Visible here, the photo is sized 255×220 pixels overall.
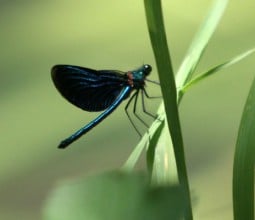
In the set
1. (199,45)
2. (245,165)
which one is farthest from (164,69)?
(199,45)

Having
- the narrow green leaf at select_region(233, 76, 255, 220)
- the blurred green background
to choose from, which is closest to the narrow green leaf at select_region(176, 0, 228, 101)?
the narrow green leaf at select_region(233, 76, 255, 220)

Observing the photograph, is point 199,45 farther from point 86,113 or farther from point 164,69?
point 86,113

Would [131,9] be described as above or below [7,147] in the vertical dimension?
above

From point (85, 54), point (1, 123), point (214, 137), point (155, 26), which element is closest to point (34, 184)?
point (1, 123)

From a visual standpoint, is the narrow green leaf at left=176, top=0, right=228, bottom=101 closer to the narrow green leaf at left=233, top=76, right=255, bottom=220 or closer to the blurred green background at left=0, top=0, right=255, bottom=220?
the narrow green leaf at left=233, top=76, right=255, bottom=220

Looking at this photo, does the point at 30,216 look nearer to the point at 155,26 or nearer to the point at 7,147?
the point at 7,147

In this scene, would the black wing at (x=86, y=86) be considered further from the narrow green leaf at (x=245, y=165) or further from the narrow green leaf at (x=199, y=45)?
Answer: the narrow green leaf at (x=245, y=165)

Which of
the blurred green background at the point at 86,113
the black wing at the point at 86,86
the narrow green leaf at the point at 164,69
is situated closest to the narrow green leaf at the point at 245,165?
the narrow green leaf at the point at 164,69
